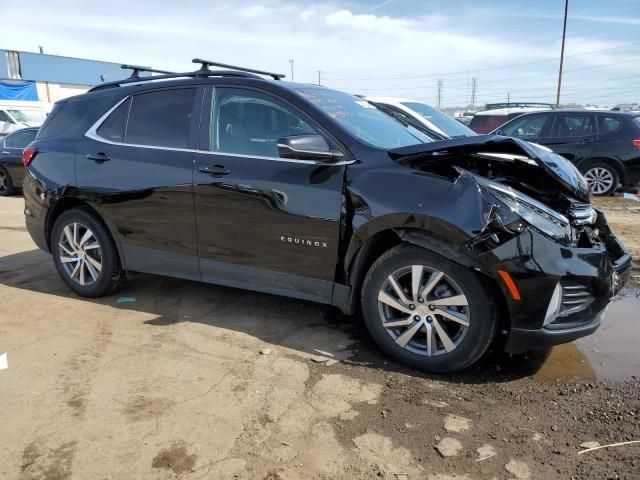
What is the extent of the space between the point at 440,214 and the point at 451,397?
Result: 106 centimetres

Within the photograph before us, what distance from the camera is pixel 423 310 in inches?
127

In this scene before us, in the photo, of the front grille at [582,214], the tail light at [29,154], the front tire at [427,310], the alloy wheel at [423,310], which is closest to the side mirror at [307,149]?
the front tire at [427,310]

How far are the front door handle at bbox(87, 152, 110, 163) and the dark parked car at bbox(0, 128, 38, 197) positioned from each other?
7.67m

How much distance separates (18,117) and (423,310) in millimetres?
19080

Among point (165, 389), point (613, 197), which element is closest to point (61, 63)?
point (613, 197)

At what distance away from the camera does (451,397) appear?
3.03 meters

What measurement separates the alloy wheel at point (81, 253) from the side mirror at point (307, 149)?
216 cm

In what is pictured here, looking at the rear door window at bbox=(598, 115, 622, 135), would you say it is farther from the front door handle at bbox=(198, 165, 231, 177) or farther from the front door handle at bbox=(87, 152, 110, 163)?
the front door handle at bbox=(87, 152, 110, 163)

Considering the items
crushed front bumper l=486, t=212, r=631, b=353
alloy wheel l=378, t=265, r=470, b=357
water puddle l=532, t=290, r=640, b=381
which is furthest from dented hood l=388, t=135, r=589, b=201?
water puddle l=532, t=290, r=640, b=381

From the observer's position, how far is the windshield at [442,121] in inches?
329

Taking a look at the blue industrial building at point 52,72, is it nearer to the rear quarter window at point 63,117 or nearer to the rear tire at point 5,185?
the rear tire at point 5,185

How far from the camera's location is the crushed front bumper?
2.90 meters

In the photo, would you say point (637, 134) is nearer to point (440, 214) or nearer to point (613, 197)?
point (613, 197)

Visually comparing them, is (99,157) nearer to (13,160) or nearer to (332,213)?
(332,213)
